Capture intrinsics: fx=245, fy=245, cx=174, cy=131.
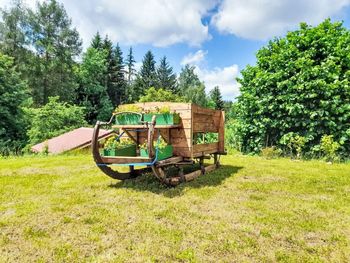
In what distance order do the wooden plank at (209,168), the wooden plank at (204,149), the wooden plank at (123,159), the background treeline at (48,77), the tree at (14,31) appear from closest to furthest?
the wooden plank at (123,159)
the wooden plank at (204,149)
the wooden plank at (209,168)
the background treeline at (48,77)
the tree at (14,31)

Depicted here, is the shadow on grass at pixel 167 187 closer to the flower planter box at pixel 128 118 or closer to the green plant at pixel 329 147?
the flower planter box at pixel 128 118

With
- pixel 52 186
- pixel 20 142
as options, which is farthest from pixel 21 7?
pixel 52 186

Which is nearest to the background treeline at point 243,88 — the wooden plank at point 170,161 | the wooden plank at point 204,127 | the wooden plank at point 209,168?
the wooden plank at point 209,168

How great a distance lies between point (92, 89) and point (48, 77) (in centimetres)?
435

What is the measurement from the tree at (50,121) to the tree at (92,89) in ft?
30.4

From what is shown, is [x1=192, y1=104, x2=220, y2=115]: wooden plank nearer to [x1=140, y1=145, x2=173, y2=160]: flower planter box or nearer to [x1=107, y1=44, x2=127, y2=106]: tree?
[x1=140, y1=145, x2=173, y2=160]: flower planter box

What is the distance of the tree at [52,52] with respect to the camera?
2234cm

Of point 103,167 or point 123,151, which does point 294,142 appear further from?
point 103,167

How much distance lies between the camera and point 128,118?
14.5 ft

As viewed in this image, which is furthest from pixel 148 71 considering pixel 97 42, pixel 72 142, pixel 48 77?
pixel 72 142

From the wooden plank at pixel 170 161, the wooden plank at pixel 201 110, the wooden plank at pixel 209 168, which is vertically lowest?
the wooden plank at pixel 209 168

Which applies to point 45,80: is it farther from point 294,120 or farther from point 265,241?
point 265,241

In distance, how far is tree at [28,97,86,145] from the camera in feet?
45.3

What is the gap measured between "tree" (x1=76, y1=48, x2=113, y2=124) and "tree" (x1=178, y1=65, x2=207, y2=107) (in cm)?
1414
